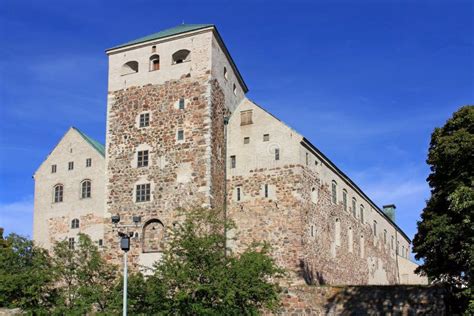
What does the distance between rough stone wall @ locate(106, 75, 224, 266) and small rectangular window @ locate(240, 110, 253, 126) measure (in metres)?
1.48

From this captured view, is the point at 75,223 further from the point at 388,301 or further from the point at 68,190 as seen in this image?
the point at 388,301

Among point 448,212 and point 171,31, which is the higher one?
point 171,31

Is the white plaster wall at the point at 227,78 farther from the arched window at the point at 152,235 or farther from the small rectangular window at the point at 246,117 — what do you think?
the arched window at the point at 152,235

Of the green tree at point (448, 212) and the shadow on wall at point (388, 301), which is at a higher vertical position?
the green tree at point (448, 212)

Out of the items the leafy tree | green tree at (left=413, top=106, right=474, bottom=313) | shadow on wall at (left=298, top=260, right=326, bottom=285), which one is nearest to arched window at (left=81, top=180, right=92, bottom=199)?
the leafy tree

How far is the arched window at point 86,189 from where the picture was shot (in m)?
45.1

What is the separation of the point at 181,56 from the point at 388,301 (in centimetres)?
2112

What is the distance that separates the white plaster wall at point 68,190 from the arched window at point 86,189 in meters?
0.25

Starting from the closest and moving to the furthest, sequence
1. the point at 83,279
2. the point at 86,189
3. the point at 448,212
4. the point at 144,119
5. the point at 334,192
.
Result: the point at 448,212 < the point at 83,279 < the point at 144,119 < the point at 86,189 < the point at 334,192

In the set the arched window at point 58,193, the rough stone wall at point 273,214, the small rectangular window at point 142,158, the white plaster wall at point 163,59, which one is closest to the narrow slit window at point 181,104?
the white plaster wall at point 163,59

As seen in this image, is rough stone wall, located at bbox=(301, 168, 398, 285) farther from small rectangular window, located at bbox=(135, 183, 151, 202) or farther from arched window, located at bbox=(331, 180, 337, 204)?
small rectangular window, located at bbox=(135, 183, 151, 202)

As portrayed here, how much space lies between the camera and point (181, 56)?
42.6m

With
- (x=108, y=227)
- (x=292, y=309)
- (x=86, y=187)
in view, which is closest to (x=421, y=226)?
(x=292, y=309)

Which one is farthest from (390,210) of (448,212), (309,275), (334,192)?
(448,212)
